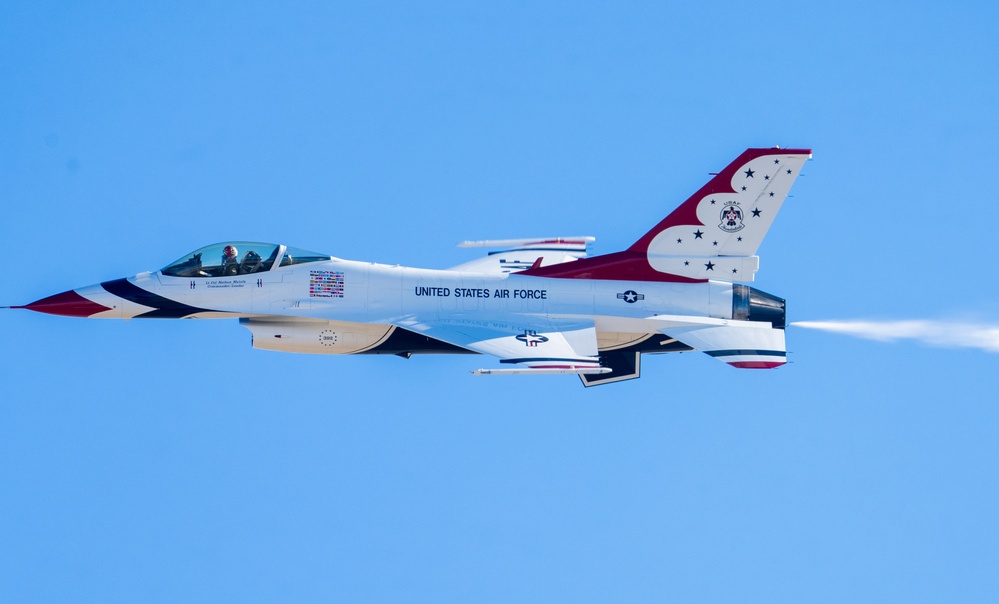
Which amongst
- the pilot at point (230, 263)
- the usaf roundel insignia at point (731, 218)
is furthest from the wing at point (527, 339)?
the pilot at point (230, 263)

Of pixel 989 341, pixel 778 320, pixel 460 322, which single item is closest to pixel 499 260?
pixel 460 322

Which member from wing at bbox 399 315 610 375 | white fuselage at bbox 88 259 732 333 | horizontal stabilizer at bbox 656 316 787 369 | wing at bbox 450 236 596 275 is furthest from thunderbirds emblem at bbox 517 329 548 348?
wing at bbox 450 236 596 275

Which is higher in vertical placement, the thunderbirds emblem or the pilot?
the pilot

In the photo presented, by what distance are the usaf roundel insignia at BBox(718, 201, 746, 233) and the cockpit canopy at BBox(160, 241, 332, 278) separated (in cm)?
736

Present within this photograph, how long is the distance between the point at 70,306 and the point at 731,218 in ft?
40.7

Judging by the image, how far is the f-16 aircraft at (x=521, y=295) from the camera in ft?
91.0

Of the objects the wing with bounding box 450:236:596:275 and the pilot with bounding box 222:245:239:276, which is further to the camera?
the wing with bounding box 450:236:596:275

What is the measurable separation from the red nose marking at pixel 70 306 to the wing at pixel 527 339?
5.83 m

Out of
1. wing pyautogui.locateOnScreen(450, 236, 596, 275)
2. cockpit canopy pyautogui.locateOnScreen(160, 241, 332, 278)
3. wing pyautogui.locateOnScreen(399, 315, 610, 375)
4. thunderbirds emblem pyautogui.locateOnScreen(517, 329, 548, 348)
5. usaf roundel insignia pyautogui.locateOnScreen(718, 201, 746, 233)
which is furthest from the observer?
wing pyautogui.locateOnScreen(450, 236, 596, 275)

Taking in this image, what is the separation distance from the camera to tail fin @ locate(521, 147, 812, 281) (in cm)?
2811

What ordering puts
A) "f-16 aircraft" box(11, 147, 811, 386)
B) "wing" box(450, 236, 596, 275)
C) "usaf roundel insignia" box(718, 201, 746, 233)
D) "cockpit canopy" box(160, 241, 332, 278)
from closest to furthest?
"f-16 aircraft" box(11, 147, 811, 386) → "cockpit canopy" box(160, 241, 332, 278) → "usaf roundel insignia" box(718, 201, 746, 233) → "wing" box(450, 236, 596, 275)

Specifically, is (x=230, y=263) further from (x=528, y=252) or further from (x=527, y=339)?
(x=528, y=252)

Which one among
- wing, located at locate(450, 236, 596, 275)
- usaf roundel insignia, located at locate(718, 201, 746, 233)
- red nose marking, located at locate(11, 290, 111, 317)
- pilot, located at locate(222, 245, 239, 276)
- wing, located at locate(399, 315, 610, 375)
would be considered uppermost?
usaf roundel insignia, located at locate(718, 201, 746, 233)

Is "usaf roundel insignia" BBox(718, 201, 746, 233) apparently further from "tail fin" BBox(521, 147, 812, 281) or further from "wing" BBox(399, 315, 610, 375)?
"wing" BBox(399, 315, 610, 375)
